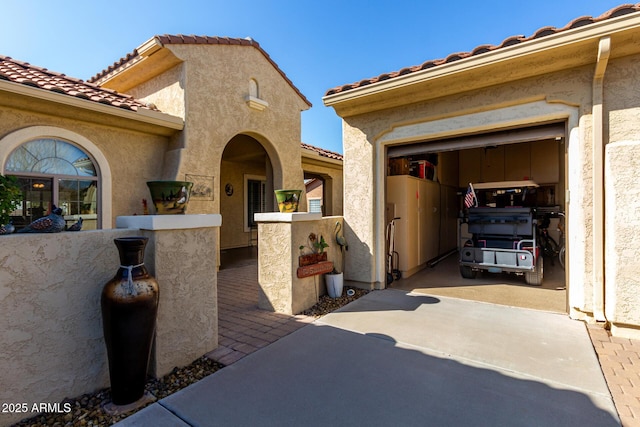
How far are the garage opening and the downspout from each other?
0.69 metres

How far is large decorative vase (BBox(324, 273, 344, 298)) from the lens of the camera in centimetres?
591

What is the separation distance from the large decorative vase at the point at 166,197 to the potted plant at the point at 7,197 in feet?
3.43

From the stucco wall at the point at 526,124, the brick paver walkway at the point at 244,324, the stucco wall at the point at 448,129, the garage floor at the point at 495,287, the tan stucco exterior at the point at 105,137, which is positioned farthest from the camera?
the garage floor at the point at 495,287

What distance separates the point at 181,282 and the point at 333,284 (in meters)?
3.16

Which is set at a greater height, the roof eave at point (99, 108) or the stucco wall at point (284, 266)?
the roof eave at point (99, 108)

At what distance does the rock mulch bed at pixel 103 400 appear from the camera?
2502mm

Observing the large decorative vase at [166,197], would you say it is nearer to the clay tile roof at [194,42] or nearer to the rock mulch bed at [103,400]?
the rock mulch bed at [103,400]

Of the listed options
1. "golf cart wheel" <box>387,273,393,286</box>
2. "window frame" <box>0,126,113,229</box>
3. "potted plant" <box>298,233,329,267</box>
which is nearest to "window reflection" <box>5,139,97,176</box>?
"window frame" <box>0,126,113,229</box>

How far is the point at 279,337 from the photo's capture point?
13.5 feet

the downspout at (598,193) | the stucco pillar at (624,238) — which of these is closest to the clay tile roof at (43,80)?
the downspout at (598,193)

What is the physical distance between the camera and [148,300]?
2770mm

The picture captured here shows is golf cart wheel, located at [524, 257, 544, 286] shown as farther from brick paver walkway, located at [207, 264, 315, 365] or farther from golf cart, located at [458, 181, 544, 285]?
brick paver walkway, located at [207, 264, 315, 365]

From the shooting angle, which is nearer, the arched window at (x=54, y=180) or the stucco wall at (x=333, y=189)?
the arched window at (x=54, y=180)

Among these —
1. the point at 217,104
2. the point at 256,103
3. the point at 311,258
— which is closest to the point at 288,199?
the point at 311,258
